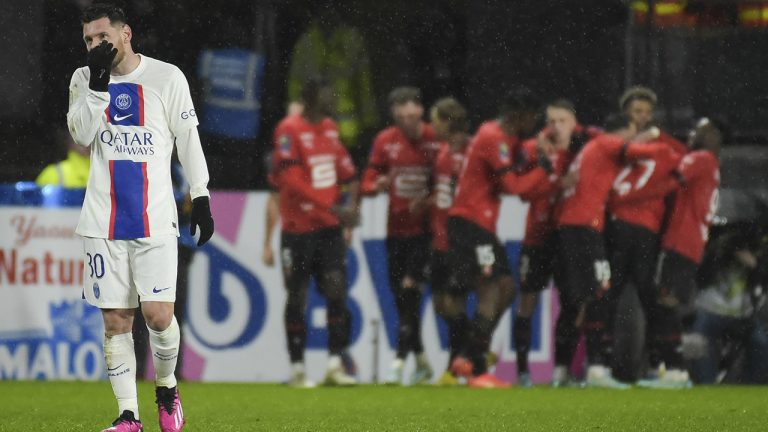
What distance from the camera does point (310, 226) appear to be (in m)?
10.5

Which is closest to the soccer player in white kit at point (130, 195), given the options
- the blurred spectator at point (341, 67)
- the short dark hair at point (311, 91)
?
the short dark hair at point (311, 91)

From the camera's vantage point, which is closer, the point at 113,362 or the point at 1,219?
the point at 113,362

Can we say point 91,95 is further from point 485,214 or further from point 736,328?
point 736,328

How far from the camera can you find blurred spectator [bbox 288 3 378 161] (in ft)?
43.0

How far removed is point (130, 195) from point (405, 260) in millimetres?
4750

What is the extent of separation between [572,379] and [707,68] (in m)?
3.25

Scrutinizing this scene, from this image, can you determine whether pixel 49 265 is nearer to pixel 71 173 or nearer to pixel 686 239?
pixel 71 173

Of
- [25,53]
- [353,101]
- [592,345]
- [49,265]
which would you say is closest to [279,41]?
[353,101]

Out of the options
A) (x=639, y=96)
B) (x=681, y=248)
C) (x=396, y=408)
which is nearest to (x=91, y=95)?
(x=396, y=408)

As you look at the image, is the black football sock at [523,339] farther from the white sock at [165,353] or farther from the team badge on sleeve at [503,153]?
the white sock at [165,353]

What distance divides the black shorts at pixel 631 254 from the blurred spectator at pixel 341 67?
293 centimetres

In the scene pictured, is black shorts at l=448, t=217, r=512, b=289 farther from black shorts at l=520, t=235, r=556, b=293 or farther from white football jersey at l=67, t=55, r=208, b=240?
white football jersey at l=67, t=55, r=208, b=240

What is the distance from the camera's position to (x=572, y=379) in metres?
10.9

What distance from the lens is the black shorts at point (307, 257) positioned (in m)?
10.5
